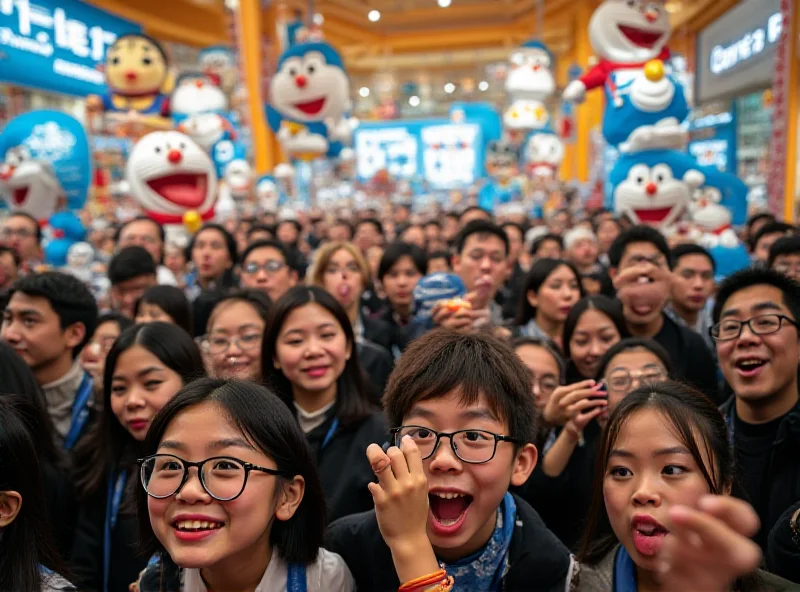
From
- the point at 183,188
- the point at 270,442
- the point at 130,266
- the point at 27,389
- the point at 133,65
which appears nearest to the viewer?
the point at 270,442

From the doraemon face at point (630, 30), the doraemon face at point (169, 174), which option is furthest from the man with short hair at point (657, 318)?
the doraemon face at point (169, 174)

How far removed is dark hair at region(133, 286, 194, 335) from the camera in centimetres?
323

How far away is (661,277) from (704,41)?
11.2 meters

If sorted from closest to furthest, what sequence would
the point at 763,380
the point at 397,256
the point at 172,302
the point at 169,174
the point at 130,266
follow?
the point at 763,380 → the point at 172,302 → the point at 130,266 → the point at 397,256 → the point at 169,174

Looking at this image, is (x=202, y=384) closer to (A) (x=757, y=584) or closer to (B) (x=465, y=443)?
(B) (x=465, y=443)

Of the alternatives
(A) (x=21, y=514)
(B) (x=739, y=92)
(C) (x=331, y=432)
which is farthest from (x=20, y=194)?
(B) (x=739, y=92)

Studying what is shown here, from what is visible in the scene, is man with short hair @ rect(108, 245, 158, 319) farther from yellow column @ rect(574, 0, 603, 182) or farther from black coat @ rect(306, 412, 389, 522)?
yellow column @ rect(574, 0, 603, 182)

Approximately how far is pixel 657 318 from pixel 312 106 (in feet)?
16.7

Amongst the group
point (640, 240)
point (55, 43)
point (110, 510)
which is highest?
point (55, 43)

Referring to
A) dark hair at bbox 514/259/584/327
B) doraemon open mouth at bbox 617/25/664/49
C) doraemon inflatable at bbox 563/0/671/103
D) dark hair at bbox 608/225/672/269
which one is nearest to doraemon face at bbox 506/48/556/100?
doraemon inflatable at bbox 563/0/671/103

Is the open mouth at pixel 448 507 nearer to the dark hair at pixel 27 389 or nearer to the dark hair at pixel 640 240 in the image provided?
the dark hair at pixel 27 389

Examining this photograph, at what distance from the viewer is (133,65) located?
7.59 meters

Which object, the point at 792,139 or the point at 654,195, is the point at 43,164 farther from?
the point at 792,139

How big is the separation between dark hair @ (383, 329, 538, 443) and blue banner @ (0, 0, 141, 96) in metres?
9.28
